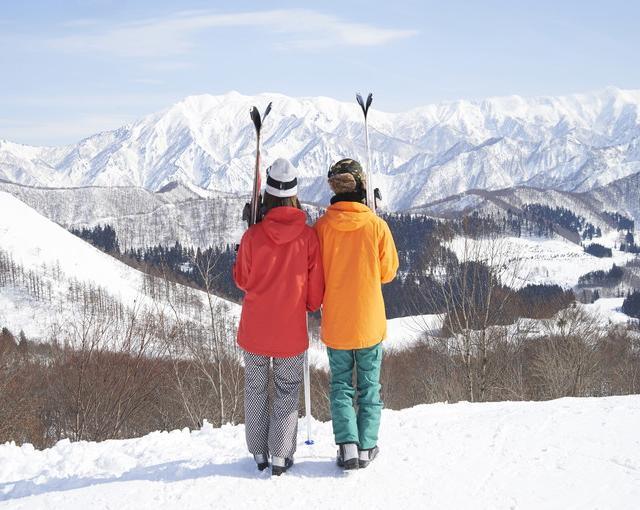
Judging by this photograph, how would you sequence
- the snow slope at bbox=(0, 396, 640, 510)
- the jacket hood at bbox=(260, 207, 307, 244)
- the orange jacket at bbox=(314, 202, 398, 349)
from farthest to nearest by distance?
the orange jacket at bbox=(314, 202, 398, 349)
the jacket hood at bbox=(260, 207, 307, 244)
the snow slope at bbox=(0, 396, 640, 510)

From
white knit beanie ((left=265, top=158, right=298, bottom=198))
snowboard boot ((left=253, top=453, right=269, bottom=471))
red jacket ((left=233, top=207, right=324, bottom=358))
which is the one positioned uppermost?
white knit beanie ((left=265, top=158, right=298, bottom=198))

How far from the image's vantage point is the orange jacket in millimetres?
4934

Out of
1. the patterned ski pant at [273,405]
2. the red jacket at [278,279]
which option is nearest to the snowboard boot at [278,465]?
the patterned ski pant at [273,405]

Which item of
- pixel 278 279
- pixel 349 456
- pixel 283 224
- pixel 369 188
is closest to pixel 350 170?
pixel 369 188

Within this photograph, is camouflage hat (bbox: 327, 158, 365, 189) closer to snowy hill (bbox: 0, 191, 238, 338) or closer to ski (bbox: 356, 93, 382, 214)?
ski (bbox: 356, 93, 382, 214)

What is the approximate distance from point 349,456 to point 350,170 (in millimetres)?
2476

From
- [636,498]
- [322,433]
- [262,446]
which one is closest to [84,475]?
[262,446]

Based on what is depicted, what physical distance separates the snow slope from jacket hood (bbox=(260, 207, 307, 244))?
208 cm

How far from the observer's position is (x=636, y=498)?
14.7 feet

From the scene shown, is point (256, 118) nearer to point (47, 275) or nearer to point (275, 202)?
point (275, 202)

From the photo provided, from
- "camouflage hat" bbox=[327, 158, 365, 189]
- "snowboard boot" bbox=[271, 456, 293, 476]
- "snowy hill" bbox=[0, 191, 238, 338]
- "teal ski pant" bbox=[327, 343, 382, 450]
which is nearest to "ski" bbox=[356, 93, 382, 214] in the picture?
"camouflage hat" bbox=[327, 158, 365, 189]

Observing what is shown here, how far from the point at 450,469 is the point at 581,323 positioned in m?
35.2

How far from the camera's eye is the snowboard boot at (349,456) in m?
5.03

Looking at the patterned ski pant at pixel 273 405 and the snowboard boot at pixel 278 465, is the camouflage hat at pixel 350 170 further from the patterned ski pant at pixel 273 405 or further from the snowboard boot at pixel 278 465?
the snowboard boot at pixel 278 465
